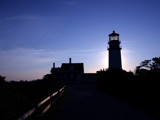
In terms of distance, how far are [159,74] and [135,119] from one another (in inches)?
249

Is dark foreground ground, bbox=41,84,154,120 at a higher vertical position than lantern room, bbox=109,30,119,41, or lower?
lower

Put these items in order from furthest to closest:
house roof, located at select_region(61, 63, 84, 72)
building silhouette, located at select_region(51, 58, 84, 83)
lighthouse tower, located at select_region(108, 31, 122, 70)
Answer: house roof, located at select_region(61, 63, 84, 72)
building silhouette, located at select_region(51, 58, 84, 83)
lighthouse tower, located at select_region(108, 31, 122, 70)

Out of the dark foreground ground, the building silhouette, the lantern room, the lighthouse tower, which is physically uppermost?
the lantern room

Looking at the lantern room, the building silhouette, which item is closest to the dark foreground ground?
the lantern room

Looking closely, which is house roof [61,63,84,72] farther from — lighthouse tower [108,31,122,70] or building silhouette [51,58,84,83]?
lighthouse tower [108,31,122,70]

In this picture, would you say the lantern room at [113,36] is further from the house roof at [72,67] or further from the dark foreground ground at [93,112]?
the dark foreground ground at [93,112]

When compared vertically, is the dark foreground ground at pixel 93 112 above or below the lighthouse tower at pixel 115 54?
below

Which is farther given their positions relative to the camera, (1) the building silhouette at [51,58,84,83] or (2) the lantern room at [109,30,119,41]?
(1) the building silhouette at [51,58,84,83]

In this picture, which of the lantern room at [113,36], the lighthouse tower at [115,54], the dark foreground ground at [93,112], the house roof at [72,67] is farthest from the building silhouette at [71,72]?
the dark foreground ground at [93,112]

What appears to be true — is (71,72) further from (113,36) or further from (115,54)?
(113,36)

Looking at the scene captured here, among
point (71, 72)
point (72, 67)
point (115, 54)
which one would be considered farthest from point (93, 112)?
point (72, 67)

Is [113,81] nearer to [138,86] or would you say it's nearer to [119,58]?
[138,86]

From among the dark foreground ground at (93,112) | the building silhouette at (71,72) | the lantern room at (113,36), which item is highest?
the lantern room at (113,36)

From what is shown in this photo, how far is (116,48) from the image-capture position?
104 feet
